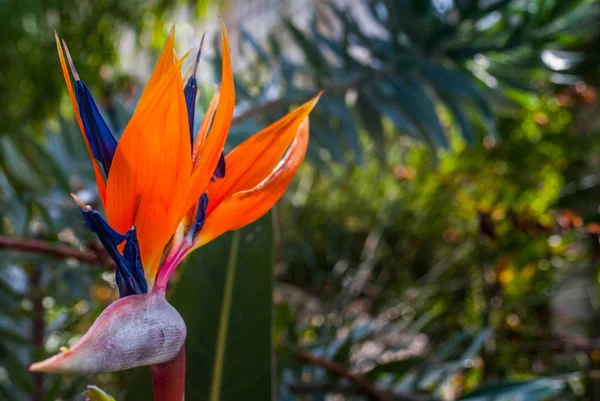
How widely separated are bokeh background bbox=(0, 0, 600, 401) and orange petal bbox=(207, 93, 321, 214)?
0.06 meters

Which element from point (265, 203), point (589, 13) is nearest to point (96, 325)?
point (265, 203)

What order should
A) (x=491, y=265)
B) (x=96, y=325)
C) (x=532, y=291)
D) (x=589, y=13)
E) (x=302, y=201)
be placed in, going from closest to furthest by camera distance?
(x=96, y=325), (x=589, y=13), (x=491, y=265), (x=532, y=291), (x=302, y=201)

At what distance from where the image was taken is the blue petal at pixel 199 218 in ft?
0.52

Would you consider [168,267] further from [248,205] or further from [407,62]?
[407,62]

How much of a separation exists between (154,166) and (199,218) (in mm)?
24

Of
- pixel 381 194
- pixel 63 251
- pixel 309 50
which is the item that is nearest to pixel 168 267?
pixel 63 251

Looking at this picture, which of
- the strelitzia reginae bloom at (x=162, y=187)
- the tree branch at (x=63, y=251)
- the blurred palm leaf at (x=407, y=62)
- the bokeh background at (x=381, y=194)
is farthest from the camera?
the blurred palm leaf at (x=407, y=62)

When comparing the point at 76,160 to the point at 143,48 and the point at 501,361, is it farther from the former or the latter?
the point at 143,48

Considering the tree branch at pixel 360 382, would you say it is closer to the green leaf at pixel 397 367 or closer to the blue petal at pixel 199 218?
the green leaf at pixel 397 367

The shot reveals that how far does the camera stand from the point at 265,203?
0.51 ft

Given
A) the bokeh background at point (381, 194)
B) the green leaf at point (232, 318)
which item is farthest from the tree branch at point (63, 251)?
the green leaf at point (232, 318)

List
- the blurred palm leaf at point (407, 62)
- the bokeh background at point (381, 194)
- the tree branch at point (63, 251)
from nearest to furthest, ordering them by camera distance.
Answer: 1. the tree branch at point (63, 251)
2. the bokeh background at point (381, 194)
3. the blurred palm leaf at point (407, 62)

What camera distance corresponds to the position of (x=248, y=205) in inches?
6.0

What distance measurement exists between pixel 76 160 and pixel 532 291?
0.85 meters
